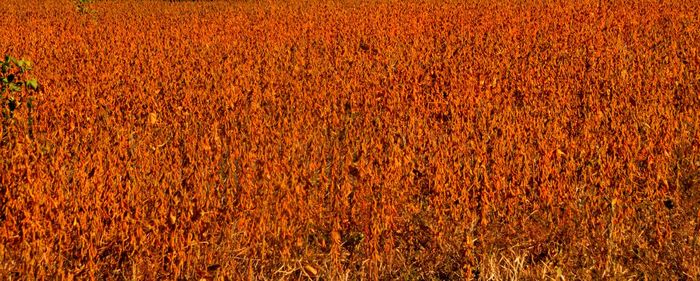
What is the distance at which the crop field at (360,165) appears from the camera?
264cm

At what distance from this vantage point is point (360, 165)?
3217 mm

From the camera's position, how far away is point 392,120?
4242 mm

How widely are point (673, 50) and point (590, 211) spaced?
352cm

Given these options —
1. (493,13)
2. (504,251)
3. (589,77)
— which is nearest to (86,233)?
(504,251)

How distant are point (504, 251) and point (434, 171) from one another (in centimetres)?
73

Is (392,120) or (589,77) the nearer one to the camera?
(392,120)

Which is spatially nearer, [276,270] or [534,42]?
[276,270]

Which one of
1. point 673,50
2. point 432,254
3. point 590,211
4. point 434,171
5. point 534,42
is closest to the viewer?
point 432,254

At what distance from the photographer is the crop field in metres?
2.64

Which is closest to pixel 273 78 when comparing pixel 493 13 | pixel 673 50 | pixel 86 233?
pixel 86 233

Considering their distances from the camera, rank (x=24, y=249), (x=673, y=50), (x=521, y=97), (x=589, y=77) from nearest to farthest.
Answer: (x=24, y=249)
(x=521, y=97)
(x=589, y=77)
(x=673, y=50)

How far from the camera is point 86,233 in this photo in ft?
8.74

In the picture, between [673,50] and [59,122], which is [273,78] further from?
[673,50]

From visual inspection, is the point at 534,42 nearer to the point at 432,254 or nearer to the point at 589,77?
the point at 589,77
